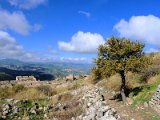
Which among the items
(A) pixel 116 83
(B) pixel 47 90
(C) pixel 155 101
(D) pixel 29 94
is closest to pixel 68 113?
(C) pixel 155 101

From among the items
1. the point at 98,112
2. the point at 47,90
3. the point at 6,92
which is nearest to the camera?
the point at 98,112

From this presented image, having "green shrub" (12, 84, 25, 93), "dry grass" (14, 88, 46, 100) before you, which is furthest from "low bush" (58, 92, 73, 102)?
"green shrub" (12, 84, 25, 93)

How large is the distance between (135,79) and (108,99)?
8224mm

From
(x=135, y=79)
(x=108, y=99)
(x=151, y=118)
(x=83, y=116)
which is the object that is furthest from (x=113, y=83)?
(x=151, y=118)

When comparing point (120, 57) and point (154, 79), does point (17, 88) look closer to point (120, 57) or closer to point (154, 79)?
point (154, 79)

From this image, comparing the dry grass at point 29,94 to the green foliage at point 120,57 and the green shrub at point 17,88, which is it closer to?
the green shrub at point 17,88

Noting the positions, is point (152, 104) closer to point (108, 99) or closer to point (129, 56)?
point (129, 56)

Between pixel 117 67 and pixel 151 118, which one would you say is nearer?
pixel 151 118

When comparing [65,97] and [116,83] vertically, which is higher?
[116,83]

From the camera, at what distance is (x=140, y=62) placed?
31.5 meters

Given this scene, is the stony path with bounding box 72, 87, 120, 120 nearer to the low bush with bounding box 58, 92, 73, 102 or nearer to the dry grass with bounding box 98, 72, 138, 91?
the dry grass with bounding box 98, 72, 138, 91

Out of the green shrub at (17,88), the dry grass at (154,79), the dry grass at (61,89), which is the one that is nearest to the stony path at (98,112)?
the dry grass at (154,79)

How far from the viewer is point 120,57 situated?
32188 millimetres

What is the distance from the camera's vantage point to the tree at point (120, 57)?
3138 cm
